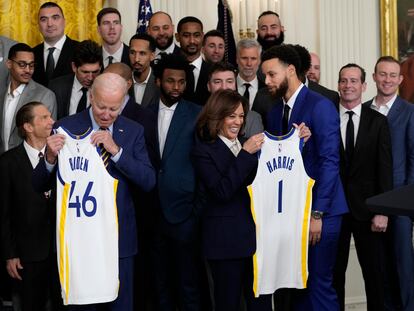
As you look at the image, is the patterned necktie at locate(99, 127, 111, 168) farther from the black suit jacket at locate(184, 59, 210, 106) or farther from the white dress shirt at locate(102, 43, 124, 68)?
the white dress shirt at locate(102, 43, 124, 68)

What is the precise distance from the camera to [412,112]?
644 centimetres

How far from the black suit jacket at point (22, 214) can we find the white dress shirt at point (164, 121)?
86 centimetres

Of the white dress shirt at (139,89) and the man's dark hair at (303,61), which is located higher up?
the man's dark hair at (303,61)

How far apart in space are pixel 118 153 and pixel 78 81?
1800 mm

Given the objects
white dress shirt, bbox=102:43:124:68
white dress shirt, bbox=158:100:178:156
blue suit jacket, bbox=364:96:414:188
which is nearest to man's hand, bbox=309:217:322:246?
white dress shirt, bbox=158:100:178:156

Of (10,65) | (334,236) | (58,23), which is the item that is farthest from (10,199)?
(334,236)

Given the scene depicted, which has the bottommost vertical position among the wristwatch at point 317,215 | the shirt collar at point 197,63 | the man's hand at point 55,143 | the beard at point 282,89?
the wristwatch at point 317,215

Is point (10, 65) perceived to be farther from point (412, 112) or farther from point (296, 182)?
point (412, 112)

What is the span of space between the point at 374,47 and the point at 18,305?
4670mm

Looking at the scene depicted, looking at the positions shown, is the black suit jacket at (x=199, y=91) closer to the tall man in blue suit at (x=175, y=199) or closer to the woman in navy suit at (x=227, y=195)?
the tall man in blue suit at (x=175, y=199)

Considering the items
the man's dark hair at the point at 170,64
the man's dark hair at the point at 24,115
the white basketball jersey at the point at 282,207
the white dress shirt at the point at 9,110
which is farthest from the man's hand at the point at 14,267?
the white basketball jersey at the point at 282,207

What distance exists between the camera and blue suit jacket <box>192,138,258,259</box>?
16.3 ft

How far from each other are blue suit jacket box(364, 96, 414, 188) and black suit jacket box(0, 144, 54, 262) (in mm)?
2495

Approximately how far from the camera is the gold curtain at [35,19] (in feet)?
24.8
